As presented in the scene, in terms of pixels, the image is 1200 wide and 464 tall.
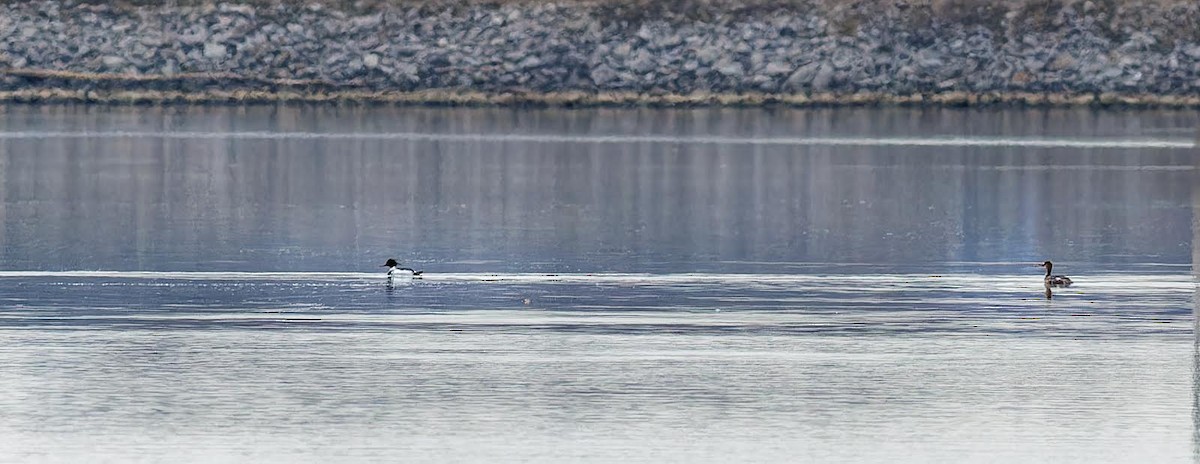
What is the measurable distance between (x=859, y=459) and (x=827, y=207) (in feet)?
75.9

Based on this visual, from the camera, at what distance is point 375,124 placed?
225 ft

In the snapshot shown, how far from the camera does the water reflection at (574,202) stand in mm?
29078

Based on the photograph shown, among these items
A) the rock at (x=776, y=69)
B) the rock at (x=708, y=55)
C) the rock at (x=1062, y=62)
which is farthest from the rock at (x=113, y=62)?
the rock at (x=1062, y=62)

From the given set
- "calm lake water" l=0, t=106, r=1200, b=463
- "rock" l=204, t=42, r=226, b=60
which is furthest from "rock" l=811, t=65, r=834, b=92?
"calm lake water" l=0, t=106, r=1200, b=463

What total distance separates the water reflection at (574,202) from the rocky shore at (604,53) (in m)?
17.8

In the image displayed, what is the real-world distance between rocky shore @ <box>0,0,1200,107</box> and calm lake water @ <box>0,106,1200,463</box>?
3512cm

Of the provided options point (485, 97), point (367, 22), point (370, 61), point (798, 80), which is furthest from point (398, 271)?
point (367, 22)

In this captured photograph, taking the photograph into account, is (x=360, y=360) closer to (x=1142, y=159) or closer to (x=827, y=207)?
(x=827, y=207)

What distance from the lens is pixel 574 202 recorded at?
38562mm

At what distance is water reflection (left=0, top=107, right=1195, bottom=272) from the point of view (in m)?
29.1

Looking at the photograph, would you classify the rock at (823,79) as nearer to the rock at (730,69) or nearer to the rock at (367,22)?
the rock at (730,69)

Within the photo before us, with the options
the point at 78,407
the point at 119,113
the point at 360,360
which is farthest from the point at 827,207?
the point at 119,113

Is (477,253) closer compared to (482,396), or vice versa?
(482,396)

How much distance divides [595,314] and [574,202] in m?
16.7
